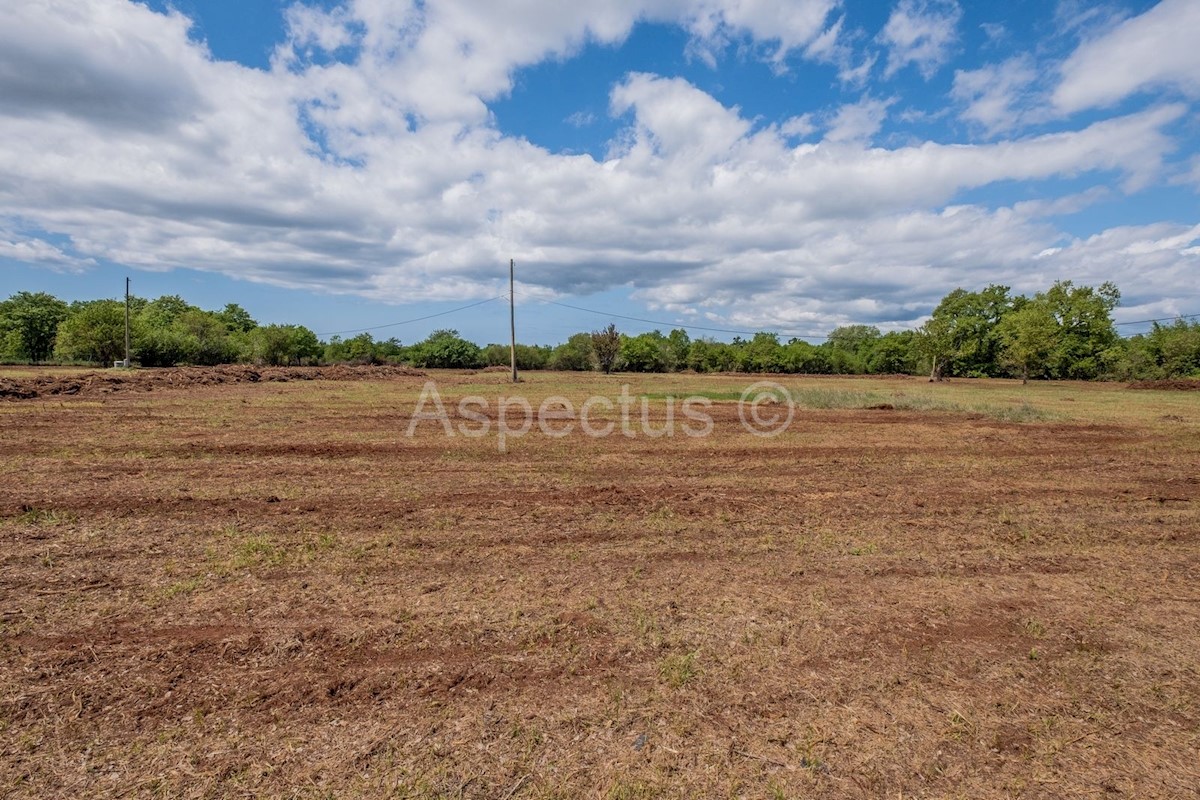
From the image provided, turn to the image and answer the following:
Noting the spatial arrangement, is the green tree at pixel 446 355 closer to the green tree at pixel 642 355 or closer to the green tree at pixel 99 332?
the green tree at pixel 642 355

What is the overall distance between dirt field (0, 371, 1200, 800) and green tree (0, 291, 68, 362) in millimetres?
81128

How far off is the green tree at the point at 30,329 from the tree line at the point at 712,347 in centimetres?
14

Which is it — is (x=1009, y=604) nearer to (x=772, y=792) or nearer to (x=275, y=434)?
(x=772, y=792)

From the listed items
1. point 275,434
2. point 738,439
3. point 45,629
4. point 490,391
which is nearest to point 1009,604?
point 45,629

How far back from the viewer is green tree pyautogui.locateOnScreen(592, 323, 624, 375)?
224 feet

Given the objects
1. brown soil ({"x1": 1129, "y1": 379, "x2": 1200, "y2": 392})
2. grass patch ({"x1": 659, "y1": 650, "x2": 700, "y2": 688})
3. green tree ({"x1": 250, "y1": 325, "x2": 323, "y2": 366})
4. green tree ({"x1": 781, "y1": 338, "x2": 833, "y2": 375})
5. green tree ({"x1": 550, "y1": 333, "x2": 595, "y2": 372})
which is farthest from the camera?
green tree ({"x1": 781, "y1": 338, "x2": 833, "y2": 375})

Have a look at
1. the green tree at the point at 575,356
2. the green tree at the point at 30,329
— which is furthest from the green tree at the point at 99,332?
the green tree at the point at 575,356

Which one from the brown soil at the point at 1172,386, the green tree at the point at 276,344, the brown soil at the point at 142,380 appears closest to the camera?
the brown soil at the point at 142,380

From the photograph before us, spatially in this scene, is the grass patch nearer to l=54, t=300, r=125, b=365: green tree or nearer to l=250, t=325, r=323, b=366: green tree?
l=54, t=300, r=125, b=365: green tree

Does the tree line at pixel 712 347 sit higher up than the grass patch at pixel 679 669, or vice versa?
the tree line at pixel 712 347

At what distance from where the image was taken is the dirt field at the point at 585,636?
9.32 feet

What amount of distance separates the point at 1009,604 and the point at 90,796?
647cm

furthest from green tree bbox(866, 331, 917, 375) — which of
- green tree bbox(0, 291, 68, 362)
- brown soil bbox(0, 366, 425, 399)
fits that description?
green tree bbox(0, 291, 68, 362)

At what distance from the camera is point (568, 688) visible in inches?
136
